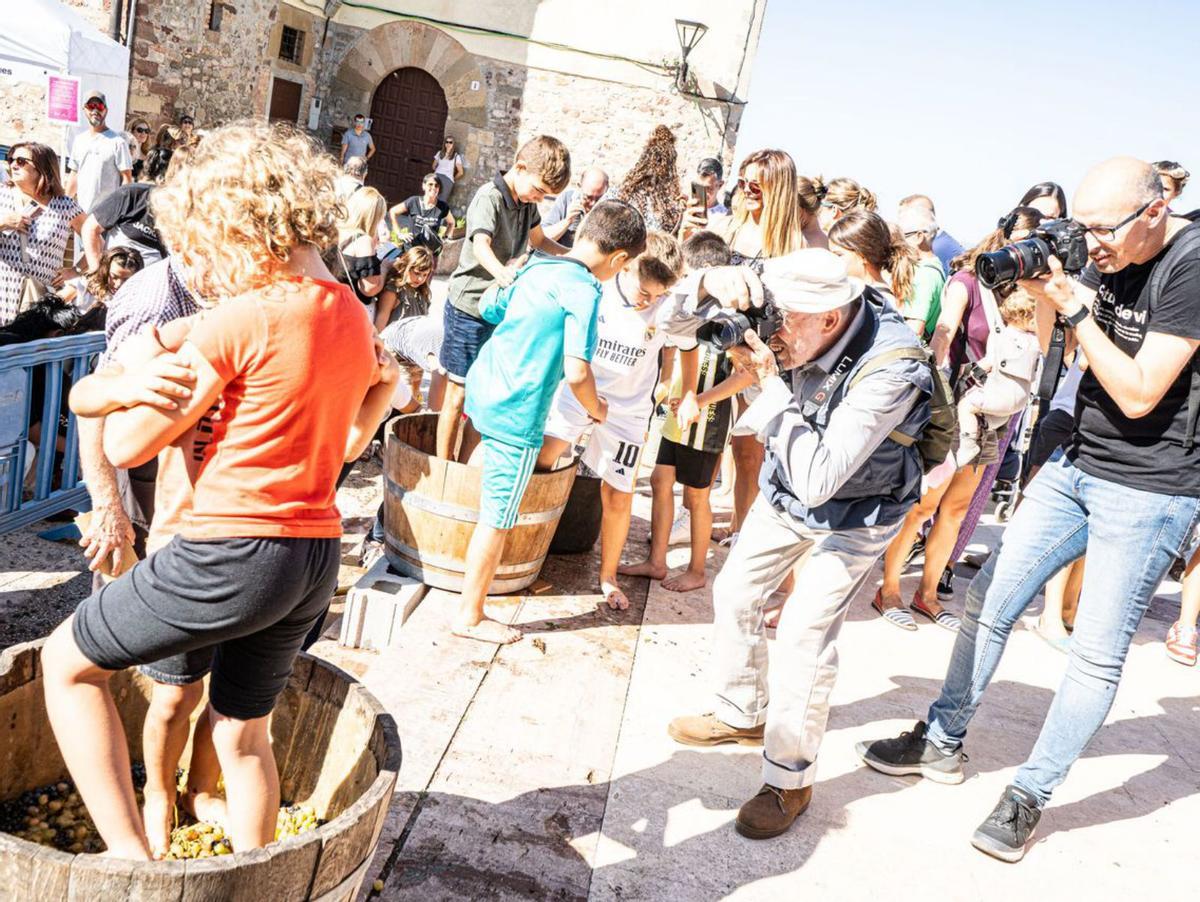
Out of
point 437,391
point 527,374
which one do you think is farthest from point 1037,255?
point 437,391

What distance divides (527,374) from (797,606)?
152cm

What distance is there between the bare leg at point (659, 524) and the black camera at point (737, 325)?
224 cm

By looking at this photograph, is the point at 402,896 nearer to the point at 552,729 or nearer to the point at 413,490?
the point at 552,729

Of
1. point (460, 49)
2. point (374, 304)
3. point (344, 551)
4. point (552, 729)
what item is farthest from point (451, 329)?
point (460, 49)

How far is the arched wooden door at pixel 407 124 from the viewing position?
19391 millimetres

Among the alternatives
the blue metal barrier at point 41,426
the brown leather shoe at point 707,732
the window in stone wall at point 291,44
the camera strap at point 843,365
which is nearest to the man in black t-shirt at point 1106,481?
the camera strap at point 843,365

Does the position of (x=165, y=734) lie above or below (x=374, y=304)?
below

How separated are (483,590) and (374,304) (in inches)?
109

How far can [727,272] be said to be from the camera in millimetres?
2832

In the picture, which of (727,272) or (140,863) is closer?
(140,863)

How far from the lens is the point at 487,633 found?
406cm

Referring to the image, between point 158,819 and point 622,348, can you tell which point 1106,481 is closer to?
point 622,348

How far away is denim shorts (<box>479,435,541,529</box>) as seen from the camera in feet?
13.2

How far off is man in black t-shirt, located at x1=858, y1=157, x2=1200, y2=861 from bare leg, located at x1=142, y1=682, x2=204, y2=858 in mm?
2433
